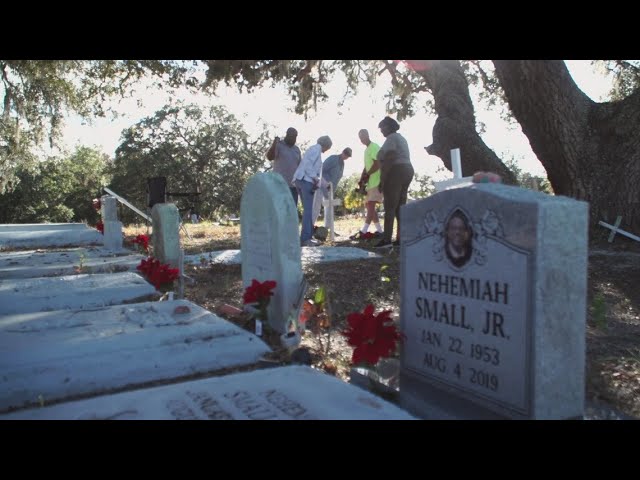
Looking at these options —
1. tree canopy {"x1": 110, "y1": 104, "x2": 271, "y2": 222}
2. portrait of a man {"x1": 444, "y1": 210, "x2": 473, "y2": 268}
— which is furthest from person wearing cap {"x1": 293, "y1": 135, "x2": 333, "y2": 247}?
tree canopy {"x1": 110, "y1": 104, "x2": 271, "y2": 222}

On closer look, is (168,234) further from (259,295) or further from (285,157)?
(259,295)

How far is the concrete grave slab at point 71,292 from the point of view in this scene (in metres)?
4.20

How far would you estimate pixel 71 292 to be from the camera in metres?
4.46

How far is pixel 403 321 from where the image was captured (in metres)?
2.84

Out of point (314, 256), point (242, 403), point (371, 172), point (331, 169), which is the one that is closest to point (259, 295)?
point (242, 403)

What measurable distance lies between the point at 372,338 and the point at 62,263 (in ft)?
16.1

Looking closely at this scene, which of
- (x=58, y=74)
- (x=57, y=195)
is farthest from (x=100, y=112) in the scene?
(x=57, y=195)

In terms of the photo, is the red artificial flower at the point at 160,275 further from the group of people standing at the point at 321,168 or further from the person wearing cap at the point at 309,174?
the person wearing cap at the point at 309,174

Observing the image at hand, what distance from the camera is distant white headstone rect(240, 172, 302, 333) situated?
376 centimetres

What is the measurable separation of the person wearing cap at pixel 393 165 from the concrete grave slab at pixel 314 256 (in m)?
0.81

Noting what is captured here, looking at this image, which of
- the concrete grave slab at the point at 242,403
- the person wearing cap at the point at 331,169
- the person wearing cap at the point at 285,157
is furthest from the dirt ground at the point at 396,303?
the person wearing cap at the point at 331,169

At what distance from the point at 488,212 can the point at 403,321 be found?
81 cm

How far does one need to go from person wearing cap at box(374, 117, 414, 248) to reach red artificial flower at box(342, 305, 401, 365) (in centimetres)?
491

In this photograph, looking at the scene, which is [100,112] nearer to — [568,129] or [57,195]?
[568,129]
